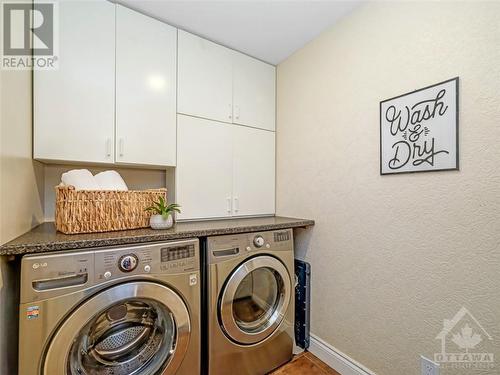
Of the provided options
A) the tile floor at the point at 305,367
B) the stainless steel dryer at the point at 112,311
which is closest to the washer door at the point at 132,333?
the stainless steel dryer at the point at 112,311

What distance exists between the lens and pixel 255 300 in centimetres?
167

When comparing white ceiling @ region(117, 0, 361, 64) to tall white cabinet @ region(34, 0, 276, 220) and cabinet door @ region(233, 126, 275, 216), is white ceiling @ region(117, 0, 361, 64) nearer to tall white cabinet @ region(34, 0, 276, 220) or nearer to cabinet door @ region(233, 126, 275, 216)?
tall white cabinet @ region(34, 0, 276, 220)

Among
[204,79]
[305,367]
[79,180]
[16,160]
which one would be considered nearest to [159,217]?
[79,180]

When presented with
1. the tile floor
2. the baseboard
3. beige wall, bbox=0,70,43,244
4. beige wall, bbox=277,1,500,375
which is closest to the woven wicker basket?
beige wall, bbox=0,70,43,244

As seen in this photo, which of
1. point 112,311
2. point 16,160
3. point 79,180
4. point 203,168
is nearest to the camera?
point 16,160

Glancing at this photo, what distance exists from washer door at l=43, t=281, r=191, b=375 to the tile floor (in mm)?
800

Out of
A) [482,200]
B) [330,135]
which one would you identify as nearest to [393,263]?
[482,200]

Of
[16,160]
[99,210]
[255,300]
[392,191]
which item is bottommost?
[255,300]

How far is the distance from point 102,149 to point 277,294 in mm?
1533

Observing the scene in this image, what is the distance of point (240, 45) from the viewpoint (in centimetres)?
189

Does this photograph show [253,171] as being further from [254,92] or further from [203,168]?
[254,92]

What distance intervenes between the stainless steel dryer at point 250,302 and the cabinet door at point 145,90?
0.78m

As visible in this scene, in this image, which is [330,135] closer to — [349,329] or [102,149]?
[349,329]
